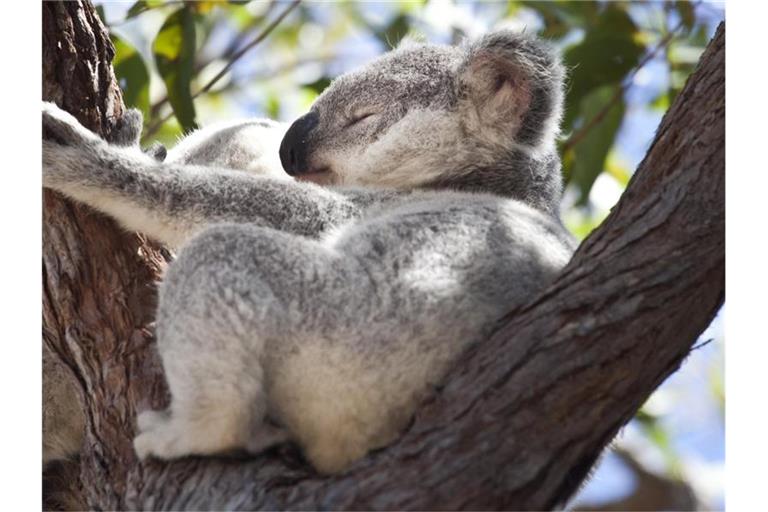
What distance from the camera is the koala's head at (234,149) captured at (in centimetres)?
414

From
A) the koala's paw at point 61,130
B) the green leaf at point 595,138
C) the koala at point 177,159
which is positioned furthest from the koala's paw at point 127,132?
the green leaf at point 595,138

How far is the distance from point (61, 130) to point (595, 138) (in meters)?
2.85

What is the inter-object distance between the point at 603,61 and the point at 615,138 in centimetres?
53

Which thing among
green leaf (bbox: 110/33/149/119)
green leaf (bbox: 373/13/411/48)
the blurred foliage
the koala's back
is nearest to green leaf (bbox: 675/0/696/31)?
the blurred foliage

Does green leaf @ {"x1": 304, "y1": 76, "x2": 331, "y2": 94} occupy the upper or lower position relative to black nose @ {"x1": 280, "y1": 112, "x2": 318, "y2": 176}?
upper

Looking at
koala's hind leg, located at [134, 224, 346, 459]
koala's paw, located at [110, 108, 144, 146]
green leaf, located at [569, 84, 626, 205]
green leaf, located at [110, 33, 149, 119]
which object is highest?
green leaf, located at [569, 84, 626, 205]

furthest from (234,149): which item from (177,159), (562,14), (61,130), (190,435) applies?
(562,14)

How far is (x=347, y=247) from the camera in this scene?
10.2ft

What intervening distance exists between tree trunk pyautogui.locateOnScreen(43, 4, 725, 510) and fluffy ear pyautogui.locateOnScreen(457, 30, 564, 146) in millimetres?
780

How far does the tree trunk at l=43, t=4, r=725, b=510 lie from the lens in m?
2.61

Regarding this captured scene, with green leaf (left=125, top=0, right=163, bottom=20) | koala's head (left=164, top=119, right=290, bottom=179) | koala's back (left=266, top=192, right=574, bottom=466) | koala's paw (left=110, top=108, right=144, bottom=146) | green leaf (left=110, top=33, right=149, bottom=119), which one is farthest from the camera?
green leaf (left=110, top=33, right=149, bottom=119)

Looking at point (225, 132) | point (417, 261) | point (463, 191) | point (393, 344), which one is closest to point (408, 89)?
point (463, 191)

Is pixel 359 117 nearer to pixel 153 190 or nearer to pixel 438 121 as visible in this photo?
pixel 438 121

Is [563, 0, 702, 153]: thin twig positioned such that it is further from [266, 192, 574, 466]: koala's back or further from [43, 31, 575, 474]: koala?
[266, 192, 574, 466]: koala's back
